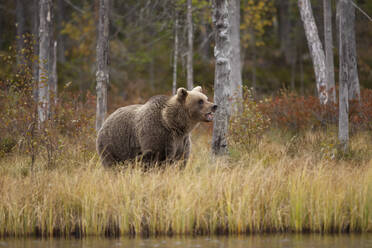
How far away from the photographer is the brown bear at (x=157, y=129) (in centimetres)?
857

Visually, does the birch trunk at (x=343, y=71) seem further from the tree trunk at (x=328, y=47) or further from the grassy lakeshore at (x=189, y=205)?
the tree trunk at (x=328, y=47)

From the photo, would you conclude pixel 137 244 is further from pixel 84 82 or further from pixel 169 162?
pixel 84 82

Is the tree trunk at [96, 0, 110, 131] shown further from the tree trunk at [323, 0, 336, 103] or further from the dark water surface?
the tree trunk at [323, 0, 336, 103]

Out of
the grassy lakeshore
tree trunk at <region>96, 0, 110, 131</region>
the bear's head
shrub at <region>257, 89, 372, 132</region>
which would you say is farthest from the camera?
shrub at <region>257, 89, 372, 132</region>

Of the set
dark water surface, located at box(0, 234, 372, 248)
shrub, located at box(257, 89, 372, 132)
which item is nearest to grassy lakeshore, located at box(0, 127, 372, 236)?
dark water surface, located at box(0, 234, 372, 248)

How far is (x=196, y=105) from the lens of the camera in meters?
8.77

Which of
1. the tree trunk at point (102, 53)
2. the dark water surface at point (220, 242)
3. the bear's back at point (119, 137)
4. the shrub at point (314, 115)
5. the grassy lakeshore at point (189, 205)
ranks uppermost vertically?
the tree trunk at point (102, 53)

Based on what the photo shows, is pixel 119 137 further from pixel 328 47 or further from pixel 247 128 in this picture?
pixel 328 47

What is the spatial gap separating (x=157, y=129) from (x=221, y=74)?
1.84m

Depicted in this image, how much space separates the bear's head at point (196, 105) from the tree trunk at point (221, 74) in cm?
80

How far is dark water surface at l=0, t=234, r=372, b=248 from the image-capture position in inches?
233

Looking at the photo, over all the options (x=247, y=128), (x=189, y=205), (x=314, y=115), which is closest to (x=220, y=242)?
(x=189, y=205)

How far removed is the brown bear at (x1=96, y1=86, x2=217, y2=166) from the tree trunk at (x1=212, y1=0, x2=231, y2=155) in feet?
1.92

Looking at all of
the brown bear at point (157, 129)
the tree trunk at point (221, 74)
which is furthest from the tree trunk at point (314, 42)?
the brown bear at point (157, 129)
